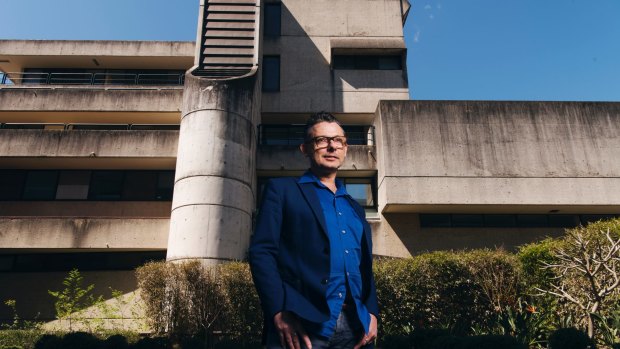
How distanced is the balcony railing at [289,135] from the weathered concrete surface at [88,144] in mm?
4752

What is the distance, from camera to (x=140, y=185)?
19094mm

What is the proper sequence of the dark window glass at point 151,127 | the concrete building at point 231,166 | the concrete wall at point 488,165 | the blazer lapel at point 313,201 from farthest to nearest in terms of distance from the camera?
the dark window glass at point 151,127 < the concrete wall at point 488,165 < the concrete building at point 231,166 < the blazer lapel at point 313,201

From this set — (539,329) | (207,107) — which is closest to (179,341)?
(207,107)

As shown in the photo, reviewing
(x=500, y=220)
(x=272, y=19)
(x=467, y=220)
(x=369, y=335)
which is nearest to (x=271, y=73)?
(x=272, y=19)

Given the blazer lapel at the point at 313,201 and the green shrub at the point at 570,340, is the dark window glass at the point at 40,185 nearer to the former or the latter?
the blazer lapel at the point at 313,201

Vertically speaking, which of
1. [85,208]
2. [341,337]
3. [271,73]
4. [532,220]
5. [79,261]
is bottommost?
[341,337]

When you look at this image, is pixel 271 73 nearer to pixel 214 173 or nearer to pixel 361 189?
pixel 361 189

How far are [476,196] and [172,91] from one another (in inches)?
600

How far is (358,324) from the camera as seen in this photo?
242cm

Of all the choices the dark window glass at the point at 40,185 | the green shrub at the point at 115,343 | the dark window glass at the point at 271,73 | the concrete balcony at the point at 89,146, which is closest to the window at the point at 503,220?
the dark window glass at the point at 271,73

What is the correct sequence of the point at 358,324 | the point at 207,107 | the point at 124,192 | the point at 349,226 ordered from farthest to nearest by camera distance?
the point at 124,192
the point at 207,107
the point at 349,226
the point at 358,324

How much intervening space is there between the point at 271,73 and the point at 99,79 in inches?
408

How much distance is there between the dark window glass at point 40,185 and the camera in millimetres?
18859

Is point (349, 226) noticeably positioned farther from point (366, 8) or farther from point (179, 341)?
point (366, 8)
